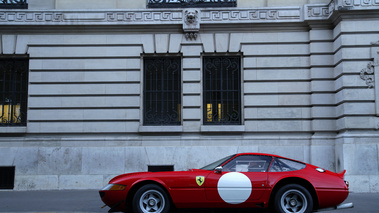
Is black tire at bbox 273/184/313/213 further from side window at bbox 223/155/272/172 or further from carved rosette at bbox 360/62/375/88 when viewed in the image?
carved rosette at bbox 360/62/375/88

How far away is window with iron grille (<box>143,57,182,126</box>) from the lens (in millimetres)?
14281

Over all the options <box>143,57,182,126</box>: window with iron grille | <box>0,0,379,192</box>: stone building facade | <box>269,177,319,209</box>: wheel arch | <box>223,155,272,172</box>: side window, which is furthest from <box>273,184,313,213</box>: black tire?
<box>143,57,182,126</box>: window with iron grille

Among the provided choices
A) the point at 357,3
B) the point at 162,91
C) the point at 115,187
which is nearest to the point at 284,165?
the point at 115,187

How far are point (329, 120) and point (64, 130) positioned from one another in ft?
29.8

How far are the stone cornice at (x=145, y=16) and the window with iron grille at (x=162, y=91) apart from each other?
1.45 meters

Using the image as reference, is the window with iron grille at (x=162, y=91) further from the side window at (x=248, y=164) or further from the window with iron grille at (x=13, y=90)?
the side window at (x=248, y=164)

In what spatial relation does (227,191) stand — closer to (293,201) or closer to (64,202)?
(293,201)

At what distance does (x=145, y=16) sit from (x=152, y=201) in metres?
8.42

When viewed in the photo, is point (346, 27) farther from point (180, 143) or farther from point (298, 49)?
point (180, 143)

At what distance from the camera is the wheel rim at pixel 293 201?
24.9ft

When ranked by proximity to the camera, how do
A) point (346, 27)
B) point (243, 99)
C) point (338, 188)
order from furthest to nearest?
point (243, 99) < point (346, 27) < point (338, 188)

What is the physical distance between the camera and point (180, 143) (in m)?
13.9

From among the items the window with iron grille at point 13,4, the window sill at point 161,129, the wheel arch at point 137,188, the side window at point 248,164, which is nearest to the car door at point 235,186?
the side window at point 248,164

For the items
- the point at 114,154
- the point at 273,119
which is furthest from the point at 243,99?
the point at 114,154
